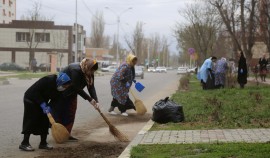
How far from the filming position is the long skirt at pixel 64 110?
8281 millimetres

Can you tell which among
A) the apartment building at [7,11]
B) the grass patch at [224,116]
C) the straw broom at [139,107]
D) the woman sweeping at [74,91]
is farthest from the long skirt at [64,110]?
the apartment building at [7,11]

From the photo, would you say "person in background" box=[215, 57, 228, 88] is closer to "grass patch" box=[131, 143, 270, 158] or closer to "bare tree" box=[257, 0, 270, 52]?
"bare tree" box=[257, 0, 270, 52]

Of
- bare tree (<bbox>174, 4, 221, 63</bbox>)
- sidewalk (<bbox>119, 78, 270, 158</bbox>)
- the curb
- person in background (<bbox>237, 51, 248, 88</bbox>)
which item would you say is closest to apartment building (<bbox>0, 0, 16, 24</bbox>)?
bare tree (<bbox>174, 4, 221, 63</bbox>)

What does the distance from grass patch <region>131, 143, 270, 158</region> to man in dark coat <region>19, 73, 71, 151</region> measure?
1.66m

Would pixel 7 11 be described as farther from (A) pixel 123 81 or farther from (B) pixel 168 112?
(B) pixel 168 112

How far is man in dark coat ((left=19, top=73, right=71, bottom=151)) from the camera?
752 centimetres

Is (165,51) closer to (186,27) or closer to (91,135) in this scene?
(186,27)

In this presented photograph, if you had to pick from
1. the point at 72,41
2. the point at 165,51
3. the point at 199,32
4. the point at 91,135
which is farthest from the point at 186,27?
the point at 165,51

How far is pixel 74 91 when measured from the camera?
8.04 metres

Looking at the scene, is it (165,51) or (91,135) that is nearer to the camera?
(91,135)

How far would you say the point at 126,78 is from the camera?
12.4 metres

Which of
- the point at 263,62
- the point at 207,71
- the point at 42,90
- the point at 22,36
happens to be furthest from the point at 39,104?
the point at 22,36

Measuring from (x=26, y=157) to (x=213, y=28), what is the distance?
3706 centimetres

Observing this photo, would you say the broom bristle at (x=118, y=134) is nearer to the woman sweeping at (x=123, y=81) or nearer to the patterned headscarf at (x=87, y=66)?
the patterned headscarf at (x=87, y=66)
